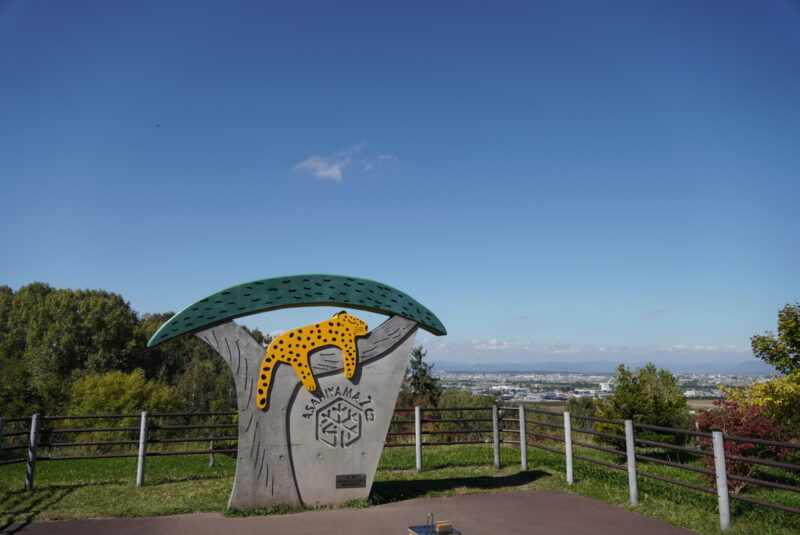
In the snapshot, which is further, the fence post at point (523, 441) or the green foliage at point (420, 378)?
the green foliage at point (420, 378)

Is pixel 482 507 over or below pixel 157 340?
below

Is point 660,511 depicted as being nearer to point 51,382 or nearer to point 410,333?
Answer: point 410,333

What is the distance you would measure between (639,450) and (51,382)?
89.2 feet

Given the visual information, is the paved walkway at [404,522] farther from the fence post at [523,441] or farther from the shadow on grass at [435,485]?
the fence post at [523,441]

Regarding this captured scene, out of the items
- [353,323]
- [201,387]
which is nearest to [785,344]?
[353,323]

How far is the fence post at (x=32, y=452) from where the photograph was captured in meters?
8.05

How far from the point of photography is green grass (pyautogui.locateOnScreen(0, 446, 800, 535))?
21.7 ft

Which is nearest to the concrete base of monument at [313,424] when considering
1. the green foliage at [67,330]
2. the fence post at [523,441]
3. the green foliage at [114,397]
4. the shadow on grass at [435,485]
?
the shadow on grass at [435,485]

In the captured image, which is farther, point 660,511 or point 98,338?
point 98,338

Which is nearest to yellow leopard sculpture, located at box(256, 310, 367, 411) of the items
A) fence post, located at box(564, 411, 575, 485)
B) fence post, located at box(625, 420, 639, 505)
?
fence post, located at box(564, 411, 575, 485)

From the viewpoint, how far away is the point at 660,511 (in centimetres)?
669

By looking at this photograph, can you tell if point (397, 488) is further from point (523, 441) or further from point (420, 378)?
point (420, 378)

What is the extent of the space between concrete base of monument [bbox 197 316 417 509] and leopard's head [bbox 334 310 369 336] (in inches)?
5.9

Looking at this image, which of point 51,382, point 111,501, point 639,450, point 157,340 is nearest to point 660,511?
point 157,340
